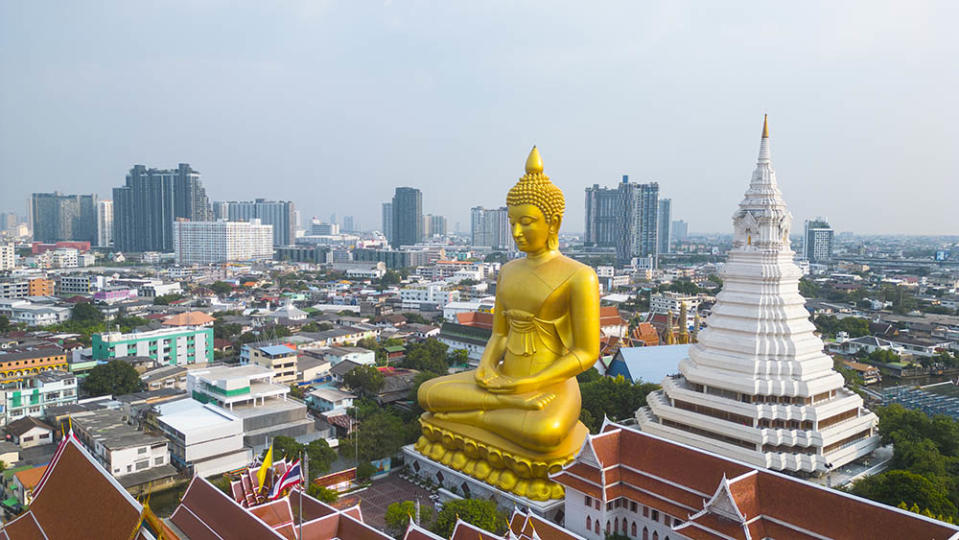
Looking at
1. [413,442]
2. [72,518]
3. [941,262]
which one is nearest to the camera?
[72,518]

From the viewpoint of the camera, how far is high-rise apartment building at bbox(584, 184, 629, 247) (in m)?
123

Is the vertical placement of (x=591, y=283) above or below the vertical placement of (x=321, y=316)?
above

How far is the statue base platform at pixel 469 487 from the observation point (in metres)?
14.3

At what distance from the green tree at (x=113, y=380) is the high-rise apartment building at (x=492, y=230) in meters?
115

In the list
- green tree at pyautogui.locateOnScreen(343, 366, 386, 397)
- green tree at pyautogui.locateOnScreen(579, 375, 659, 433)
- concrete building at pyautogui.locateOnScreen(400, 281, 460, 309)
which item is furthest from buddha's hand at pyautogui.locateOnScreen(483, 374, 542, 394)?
concrete building at pyautogui.locateOnScreen(400, 281, 460, 309)

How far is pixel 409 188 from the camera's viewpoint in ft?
447

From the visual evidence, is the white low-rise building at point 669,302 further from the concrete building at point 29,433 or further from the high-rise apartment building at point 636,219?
the high-rise apartment building at point 636,219

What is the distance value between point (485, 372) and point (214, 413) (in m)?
10.3

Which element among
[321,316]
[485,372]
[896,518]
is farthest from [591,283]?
[321,316]

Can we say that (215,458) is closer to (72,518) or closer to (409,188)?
(72,518)

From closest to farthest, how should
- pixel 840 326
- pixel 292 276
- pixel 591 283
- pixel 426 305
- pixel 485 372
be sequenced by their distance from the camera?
Result: pixel 591 283 → pixel 485 372 → pixel 840 326 → pixel 426 305 → pixel 292 276

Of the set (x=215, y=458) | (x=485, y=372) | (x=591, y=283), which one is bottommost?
(x=215, y=458)

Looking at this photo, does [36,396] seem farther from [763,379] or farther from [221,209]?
[221,209]

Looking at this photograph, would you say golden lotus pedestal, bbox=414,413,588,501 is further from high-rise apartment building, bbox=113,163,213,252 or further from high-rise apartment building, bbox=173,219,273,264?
high-rise apartment building, bbox=113,163,213,252
